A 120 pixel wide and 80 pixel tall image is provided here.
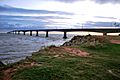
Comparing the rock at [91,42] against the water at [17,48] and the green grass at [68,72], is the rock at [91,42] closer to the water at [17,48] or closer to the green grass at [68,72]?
the water at [17,48]

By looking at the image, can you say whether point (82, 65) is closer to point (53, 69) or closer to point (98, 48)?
point (53, 69)

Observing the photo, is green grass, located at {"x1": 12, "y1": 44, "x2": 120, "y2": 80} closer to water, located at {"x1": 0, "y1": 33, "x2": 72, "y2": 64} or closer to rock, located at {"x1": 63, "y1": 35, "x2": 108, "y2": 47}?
water, located at {"x1": 0, "y1": 33, "x2": 72, "y2": 64}

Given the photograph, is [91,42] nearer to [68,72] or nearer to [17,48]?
[17,48]

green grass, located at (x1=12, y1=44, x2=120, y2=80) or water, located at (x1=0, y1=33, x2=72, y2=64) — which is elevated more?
green grass, located at (x1=12, y1=44, x2=120, y2=80)

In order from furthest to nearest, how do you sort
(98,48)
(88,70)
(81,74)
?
(98,48) < (88,70) < (81,74)

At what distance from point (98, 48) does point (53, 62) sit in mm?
12831

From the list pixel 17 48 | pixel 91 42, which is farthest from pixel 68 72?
pixel 17 48

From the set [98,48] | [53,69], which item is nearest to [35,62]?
[53,69]

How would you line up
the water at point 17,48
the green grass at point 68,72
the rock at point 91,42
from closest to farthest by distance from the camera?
the green grass at point 68,72
the water at point 17,48
the rock at point 91,42

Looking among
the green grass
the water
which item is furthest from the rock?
the green grass

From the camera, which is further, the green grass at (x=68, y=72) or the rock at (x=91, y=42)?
the rock at (x=91, y=42)

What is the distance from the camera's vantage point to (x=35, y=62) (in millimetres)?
16219

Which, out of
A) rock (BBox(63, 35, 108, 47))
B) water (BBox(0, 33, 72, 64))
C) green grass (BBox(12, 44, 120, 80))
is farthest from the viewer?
rock (BBox(63, 35, 108, 47))

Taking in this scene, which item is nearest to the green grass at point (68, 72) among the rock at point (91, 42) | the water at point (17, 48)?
the water at point (17, 48)
